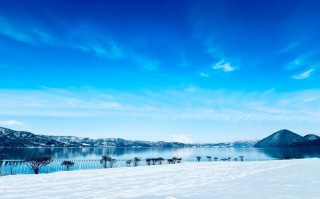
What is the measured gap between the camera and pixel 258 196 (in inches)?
219

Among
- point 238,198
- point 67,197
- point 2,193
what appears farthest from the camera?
point 2,193

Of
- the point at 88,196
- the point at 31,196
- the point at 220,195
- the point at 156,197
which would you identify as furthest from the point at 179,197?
the point at 31,196

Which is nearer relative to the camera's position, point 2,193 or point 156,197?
point 156,197

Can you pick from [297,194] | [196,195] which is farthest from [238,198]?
[297,194]

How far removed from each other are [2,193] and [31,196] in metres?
1.21

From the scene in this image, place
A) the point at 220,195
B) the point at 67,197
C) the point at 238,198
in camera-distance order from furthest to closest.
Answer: the point at 67,197, the point at 220,195, the point at 238,198

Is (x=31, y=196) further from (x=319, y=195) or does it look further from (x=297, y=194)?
(x=319, y=195)

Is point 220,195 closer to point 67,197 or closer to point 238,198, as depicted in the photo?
point 238,198

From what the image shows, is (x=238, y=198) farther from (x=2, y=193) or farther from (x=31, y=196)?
(x=2, y=193)

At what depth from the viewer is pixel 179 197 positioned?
18.6 feet

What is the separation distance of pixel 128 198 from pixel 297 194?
362 cm

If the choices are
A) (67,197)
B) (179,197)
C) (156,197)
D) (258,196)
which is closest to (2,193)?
(67,197)

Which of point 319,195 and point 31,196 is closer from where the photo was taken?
point 319,195

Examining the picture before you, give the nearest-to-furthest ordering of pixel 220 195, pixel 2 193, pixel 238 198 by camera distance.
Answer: pixel 238 198 < pixel 220 195 < pixel 2 193
